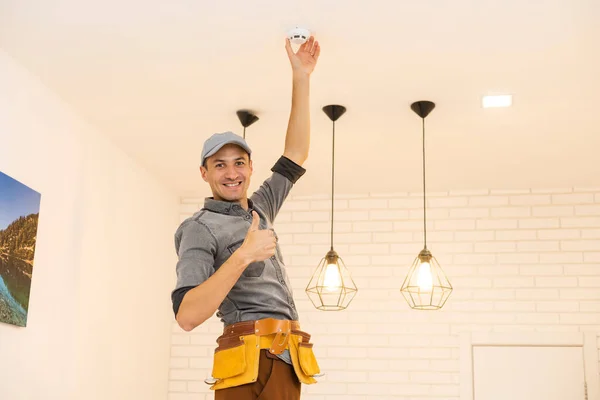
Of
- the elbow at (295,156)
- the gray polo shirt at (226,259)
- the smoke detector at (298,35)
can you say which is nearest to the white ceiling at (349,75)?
the smoke detector at (298,35)

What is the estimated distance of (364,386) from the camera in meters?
5.21

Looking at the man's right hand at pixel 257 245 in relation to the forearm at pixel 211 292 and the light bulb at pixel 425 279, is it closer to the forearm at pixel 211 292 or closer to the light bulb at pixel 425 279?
the forearm at pixel 211 292

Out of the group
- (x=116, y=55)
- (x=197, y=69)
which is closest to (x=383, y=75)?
(x=197, y=69)

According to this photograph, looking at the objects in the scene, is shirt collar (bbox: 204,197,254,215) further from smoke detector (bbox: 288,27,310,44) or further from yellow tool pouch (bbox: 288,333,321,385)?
smoke detector (bbox: 288,27,310,44)

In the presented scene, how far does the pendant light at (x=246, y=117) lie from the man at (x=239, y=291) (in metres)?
1.79

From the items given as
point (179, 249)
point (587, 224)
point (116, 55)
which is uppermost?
point (116, 55)

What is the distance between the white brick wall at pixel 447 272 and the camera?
518 centimetres

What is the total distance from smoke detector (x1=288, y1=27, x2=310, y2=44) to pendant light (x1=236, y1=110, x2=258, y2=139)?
2.88 feet

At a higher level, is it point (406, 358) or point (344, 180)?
point (344, 180)

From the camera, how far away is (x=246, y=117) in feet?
13.8

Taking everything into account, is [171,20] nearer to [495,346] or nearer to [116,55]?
[116,55]

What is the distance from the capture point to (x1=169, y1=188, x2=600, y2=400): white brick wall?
5176 millimetres

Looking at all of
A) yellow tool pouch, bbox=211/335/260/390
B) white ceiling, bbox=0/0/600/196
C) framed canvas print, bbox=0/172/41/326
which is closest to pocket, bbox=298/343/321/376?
yellow tool pouch, bbox=211/335/260/390

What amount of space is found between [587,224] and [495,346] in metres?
0.99
